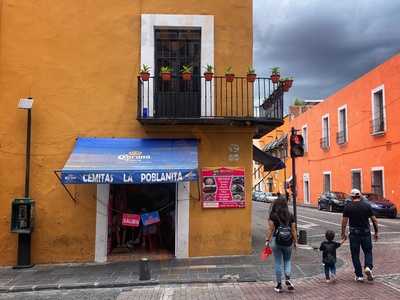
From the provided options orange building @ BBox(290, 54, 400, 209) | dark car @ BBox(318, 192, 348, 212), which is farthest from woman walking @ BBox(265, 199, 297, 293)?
dark car @ BBox(318, 192, 348, 212)

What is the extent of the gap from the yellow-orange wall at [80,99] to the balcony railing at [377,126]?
66.6ft

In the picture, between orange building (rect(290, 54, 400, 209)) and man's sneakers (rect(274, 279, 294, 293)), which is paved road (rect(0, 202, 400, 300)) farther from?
orange building (rect(290, 54, 400, 209))

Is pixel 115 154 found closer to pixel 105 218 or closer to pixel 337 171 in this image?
pixel 105 218

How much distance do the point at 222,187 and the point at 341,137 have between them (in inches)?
1067

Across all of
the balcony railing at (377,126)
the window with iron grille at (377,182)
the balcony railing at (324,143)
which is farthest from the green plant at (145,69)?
the balcony railing at (324,143)

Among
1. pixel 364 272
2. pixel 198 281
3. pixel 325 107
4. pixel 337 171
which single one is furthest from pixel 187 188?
pixel 325 107

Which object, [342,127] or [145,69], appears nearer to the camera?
[145,69]

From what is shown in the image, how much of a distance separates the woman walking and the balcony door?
3.97 m

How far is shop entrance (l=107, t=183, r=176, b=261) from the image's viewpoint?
1164cm

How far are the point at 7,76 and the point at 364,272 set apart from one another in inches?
358

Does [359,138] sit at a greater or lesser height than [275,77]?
greater

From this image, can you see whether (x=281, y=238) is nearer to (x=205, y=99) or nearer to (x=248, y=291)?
(x=248, y=291)

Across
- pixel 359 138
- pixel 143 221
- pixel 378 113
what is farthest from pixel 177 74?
pixel 359 138

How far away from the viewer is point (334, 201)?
3105 cm
